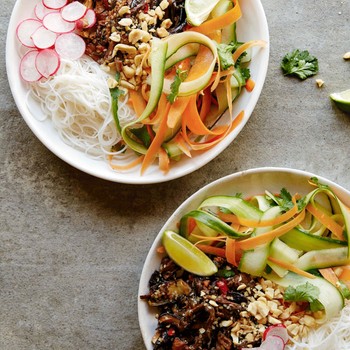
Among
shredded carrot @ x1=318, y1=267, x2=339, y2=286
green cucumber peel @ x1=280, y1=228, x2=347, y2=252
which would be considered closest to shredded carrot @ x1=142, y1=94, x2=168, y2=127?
green cucumber peel @ x1=280, y1=228, x2=347, y2=252

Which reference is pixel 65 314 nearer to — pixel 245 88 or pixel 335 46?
pixel 245 88

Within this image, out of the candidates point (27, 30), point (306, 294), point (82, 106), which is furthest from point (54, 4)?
point (306, 294)

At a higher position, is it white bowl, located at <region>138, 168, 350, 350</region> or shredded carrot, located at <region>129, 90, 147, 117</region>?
shredded carrot, located at <region>129, 90, 147, 117</region>

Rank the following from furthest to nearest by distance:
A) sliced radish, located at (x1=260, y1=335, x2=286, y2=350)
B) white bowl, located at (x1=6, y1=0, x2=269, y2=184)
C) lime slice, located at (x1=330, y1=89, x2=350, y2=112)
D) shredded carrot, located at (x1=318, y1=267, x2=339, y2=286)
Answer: lime slice, located at (x1=330, y1=89, x2=350, y2=112) < white bowl, located at (x1=6, y1=0, x2=269, y2=184) < shredded carrot, located at (x1=318, y1=267, x2=339, y2=286) < sliced radish, located at (x1=260, y1=335, x2=286, y2=350)

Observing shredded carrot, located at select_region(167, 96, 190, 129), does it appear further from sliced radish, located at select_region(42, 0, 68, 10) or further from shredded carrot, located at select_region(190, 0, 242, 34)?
sliced radish, located at select_region(42, 0, 68, 10)

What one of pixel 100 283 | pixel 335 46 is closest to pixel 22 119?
pixel 100 283
